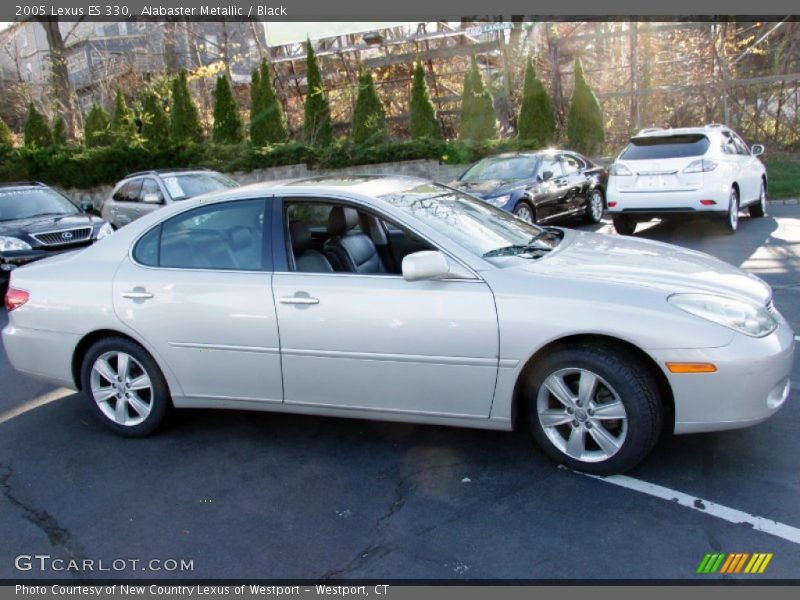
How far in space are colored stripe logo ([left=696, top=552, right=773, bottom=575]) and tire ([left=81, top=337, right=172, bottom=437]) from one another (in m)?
3.17

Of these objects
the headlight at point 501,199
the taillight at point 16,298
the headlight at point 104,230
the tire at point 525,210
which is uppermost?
the taillight at point 16,298

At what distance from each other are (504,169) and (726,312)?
896 cm

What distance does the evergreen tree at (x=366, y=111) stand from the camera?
2011 cm

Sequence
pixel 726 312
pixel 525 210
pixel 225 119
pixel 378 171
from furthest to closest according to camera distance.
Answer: pixel 225 119
pixel 378 171
pixel 525 210
pixel 726 312

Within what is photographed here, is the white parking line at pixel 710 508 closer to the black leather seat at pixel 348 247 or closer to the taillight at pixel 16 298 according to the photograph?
the black leather seat at pixel 348 247

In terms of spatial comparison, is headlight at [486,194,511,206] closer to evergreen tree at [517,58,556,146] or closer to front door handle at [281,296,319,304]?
front door handle at [281,296,319,304]

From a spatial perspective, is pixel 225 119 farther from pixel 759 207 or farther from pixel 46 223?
pixel 759 207

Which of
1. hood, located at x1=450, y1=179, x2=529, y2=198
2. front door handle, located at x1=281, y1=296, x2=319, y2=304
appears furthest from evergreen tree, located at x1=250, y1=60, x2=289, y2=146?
front door handle, located at x1=281, y1=296, x2=319, y2=304

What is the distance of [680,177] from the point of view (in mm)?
10305

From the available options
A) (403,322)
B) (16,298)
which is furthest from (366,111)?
(403,322)

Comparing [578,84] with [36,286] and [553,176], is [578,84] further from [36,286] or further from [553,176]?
[36,286]

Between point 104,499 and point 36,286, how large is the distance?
5.45 feet

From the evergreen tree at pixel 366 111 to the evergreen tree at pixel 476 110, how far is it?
2.35m

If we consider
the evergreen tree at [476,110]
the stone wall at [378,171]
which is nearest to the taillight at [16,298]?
the stone wall at [378,171]
